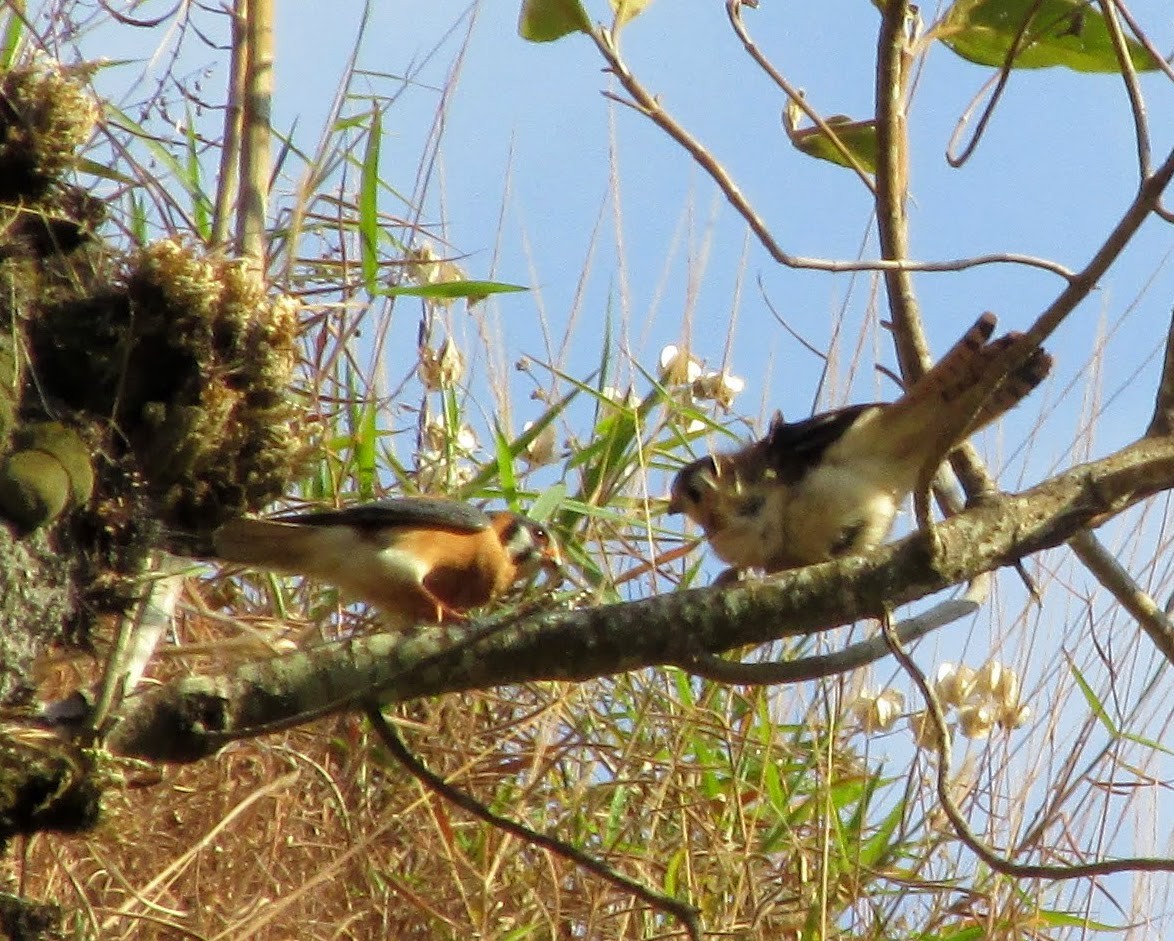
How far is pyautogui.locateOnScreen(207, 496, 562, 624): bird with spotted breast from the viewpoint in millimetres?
3029

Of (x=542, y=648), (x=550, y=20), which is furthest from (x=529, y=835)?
(x=550, y=20)

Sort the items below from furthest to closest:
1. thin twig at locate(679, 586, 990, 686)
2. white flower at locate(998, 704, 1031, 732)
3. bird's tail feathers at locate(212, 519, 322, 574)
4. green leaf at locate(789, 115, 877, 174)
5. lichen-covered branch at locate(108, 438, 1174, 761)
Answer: white flower at locate(998, 704, 1031, 732) → bird's tail feathers at locate(212, 519, 322, 574) → green leaf at locate(789, 115, 877, 174) → thin twig at locate(679, 586, 990, 686) → lichen-covered branch at locate(108, 438, 1174, 761)

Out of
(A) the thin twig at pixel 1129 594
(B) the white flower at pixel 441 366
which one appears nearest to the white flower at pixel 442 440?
(B) the white flower at pixel 441 366

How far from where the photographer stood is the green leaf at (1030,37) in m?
2.35

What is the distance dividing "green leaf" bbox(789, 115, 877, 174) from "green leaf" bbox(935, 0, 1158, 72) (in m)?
0.19

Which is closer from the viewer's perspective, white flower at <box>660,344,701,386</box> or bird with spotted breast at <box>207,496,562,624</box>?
bird with spotted breast at <box>207,496,562,624</box>

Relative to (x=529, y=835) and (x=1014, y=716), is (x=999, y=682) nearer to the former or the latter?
(x=1014, y=716)

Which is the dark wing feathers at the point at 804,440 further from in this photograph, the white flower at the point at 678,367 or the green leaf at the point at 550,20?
the green leaf at the point at 550,20

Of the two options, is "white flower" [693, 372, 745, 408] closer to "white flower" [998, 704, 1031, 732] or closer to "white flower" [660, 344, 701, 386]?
"white flower" [660, 344, 701, 386]

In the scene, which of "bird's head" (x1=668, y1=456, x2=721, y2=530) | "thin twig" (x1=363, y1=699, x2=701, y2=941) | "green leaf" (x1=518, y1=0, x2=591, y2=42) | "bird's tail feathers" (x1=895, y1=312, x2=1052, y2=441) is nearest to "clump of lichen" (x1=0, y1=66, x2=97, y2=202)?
"green leaf" (x1=518, y1=0, x2=591, y2=42)

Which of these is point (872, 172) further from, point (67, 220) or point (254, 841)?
point (254, 841)

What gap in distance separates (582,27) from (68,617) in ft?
3.63

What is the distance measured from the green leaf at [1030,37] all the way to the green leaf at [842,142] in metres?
0.19

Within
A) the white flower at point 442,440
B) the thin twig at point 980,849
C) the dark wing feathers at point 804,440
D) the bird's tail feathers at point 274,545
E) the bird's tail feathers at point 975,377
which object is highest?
the white flower at point 442,440
